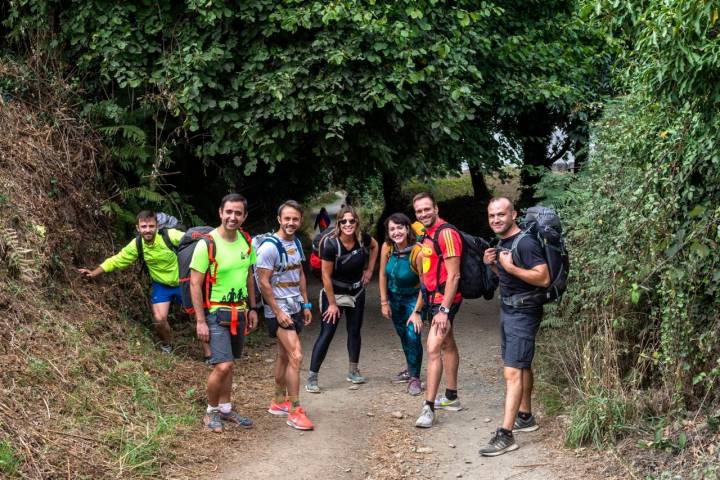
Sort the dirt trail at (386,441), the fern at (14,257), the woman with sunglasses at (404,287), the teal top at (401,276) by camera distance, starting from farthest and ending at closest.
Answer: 1. the teal top at (401,276)
2. the woman with sunglasses at (404,287)
3. the fern at (14,257)
4. the dirt trail at (386,441)

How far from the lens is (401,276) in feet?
26.8

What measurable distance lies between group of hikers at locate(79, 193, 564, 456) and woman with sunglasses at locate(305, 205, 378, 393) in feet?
0.04

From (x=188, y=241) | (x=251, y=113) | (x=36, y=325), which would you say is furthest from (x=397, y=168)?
(x=36, y=325)

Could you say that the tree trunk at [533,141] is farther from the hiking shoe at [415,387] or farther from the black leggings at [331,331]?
the hiking shoe at [415,387]

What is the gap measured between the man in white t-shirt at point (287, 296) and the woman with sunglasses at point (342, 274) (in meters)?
0.67

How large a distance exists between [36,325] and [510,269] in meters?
4.44

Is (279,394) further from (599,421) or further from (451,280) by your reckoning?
(599,421)

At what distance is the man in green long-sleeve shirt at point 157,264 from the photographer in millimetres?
8789

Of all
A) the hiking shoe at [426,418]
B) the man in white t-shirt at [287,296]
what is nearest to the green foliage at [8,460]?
the man in white t-shirt at [287,296]

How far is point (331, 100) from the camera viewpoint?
374 inches

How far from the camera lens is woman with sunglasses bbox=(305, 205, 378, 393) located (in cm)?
823

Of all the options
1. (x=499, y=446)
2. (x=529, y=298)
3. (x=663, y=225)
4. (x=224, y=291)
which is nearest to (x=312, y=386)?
(x=224, y=291)

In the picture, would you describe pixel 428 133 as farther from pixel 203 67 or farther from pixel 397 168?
pixel 203 67

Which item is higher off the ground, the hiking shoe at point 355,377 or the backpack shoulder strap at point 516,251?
the backpack shoulder strap at point 516,251
